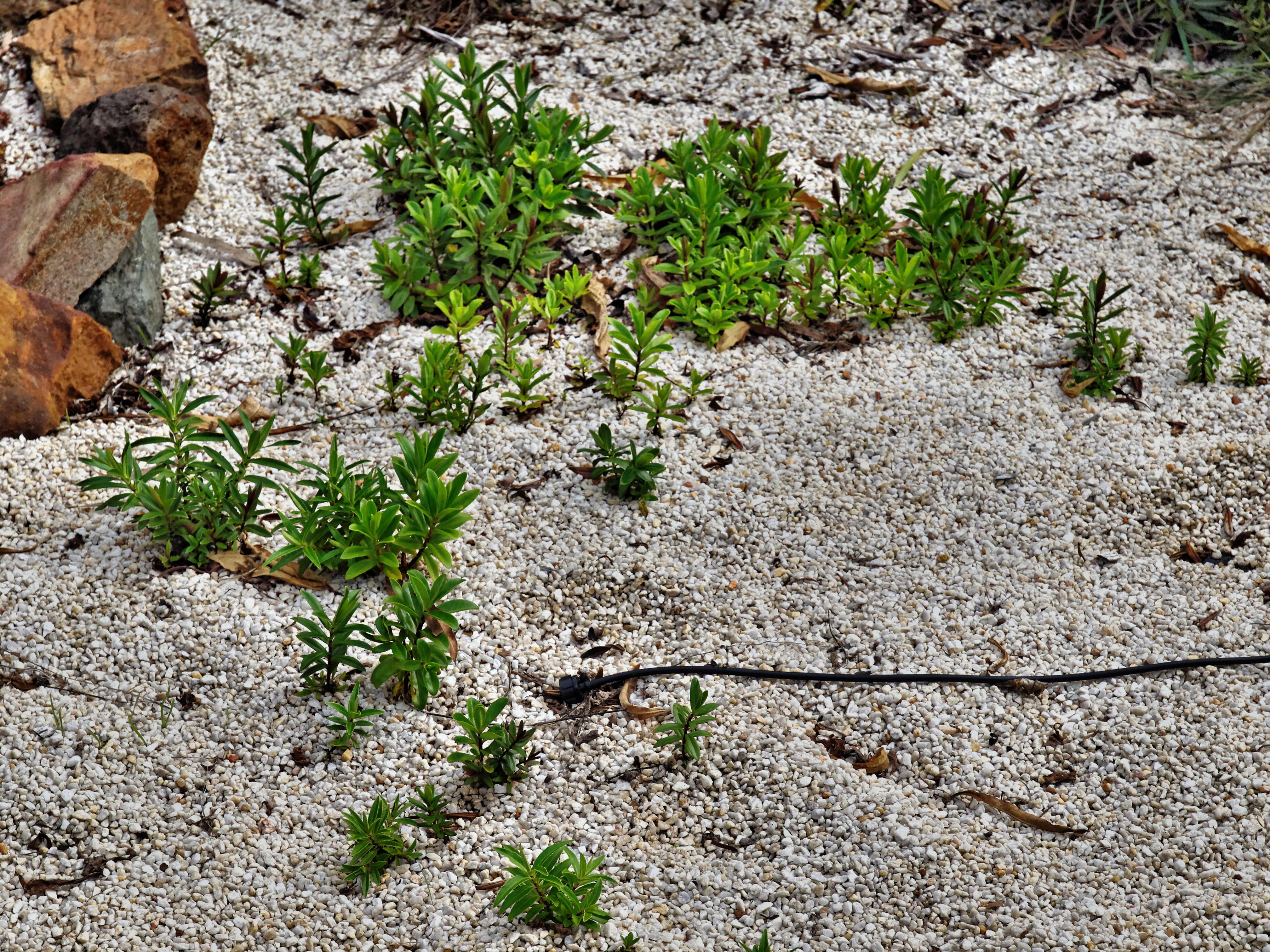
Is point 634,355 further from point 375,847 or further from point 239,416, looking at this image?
point 375,847

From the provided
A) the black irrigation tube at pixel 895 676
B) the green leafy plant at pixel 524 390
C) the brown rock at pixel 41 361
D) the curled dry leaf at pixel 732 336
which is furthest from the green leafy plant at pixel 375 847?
the curled dry leaf at pixel 732 336

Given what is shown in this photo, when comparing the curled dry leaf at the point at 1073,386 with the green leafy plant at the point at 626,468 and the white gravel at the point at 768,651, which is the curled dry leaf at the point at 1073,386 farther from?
the green leafy plant at the point at 626,468

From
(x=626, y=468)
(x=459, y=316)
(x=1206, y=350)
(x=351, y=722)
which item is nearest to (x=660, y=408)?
(x=626, y=468)

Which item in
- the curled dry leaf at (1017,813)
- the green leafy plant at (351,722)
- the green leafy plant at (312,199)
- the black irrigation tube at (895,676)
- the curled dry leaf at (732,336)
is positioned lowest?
the curled dry leaf at (1017,813)

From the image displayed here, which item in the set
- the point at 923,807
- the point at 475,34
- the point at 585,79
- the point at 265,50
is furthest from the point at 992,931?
the point at 265,50

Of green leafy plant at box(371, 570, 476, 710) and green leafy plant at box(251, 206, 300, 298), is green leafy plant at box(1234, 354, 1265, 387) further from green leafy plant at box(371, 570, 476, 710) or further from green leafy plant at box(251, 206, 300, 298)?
green leafy plant at box(251, 206, 300, 298)

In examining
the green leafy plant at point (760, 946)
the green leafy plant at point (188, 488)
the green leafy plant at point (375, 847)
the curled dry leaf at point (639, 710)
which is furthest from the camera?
the green leafy plant at point (188, 488)
